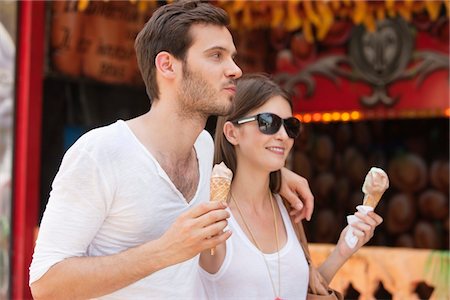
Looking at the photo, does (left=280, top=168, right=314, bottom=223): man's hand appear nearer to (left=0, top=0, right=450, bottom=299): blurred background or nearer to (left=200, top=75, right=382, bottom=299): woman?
(left=200, top=75, right=382, bottom=299): woman

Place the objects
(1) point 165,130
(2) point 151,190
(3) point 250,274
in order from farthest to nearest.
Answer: (3) point 250,274 < (1) point 165,130 < (2) point 151,190

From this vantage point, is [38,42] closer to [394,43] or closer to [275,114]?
[394,43]

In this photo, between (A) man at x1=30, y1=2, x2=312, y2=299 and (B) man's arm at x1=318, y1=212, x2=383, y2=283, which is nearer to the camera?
(A) man at x1=30, y1=2, x2=312, y2=299

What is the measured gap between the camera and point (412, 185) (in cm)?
858

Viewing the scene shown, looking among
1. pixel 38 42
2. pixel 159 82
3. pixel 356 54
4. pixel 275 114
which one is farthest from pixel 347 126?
pixel 159 82

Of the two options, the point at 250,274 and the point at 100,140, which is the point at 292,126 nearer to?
the point at 250,274

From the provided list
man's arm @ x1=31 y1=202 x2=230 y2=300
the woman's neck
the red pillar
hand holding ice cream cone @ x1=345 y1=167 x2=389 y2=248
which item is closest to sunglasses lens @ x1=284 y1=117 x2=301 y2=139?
the woman's neck

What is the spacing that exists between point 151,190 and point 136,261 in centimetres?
25

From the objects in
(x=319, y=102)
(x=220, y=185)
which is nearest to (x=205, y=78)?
(x=220, y=185)

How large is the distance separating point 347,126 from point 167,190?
669 cm

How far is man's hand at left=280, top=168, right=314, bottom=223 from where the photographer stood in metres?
3.11

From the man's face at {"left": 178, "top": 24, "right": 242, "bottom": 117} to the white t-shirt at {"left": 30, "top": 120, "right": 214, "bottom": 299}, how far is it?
0.20m

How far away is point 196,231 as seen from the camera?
2125 mm

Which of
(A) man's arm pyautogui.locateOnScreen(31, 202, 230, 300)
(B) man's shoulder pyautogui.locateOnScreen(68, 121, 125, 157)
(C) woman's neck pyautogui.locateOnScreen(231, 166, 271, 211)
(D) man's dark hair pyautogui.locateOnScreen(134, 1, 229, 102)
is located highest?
(D) man's dark hair pyautogui.locateOnScreen(134, 1, 229, 102)
